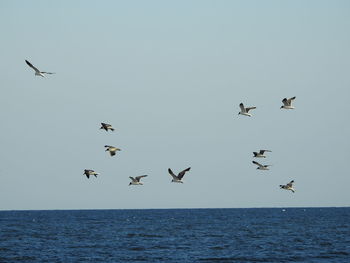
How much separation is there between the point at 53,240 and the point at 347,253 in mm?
36939

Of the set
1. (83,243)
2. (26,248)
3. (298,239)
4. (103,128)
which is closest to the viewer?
(103,128)

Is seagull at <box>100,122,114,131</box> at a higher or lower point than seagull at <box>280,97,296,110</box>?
lower

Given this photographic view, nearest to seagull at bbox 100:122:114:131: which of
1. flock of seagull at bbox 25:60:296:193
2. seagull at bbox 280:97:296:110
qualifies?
flock of seagull at bbox 25:60:296:193

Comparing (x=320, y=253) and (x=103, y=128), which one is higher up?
(x=103, y=128)

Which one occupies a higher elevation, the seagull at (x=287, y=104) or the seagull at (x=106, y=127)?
the seagull at (x=287, y=104)

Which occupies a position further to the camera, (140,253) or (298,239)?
(298,239)

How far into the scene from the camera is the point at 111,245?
82188mm

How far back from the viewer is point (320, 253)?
7106 centimetres

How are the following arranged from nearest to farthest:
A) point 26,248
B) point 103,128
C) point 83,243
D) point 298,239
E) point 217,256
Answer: point 103,128
point 217,256
point 26,248
point 83,243
point 298,239

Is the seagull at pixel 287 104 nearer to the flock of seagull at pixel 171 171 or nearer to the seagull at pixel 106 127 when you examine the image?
the flock of seagull at pixel 171 171

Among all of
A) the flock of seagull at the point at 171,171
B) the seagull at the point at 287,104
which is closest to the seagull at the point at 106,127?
the flock of seagull at the point at 171,171

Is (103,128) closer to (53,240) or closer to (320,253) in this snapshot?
(320,253)

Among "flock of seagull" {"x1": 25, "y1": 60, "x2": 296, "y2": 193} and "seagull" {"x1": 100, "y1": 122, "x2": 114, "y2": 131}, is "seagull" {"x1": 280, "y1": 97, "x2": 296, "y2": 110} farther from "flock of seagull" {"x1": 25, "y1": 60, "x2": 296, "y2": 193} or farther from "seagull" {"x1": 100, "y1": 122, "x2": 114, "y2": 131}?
Answer: "seagull" {"x1": 100, "y1": 122, "x2": 114, "y2": 131}

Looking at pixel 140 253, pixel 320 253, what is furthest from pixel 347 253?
pixel 140 253
